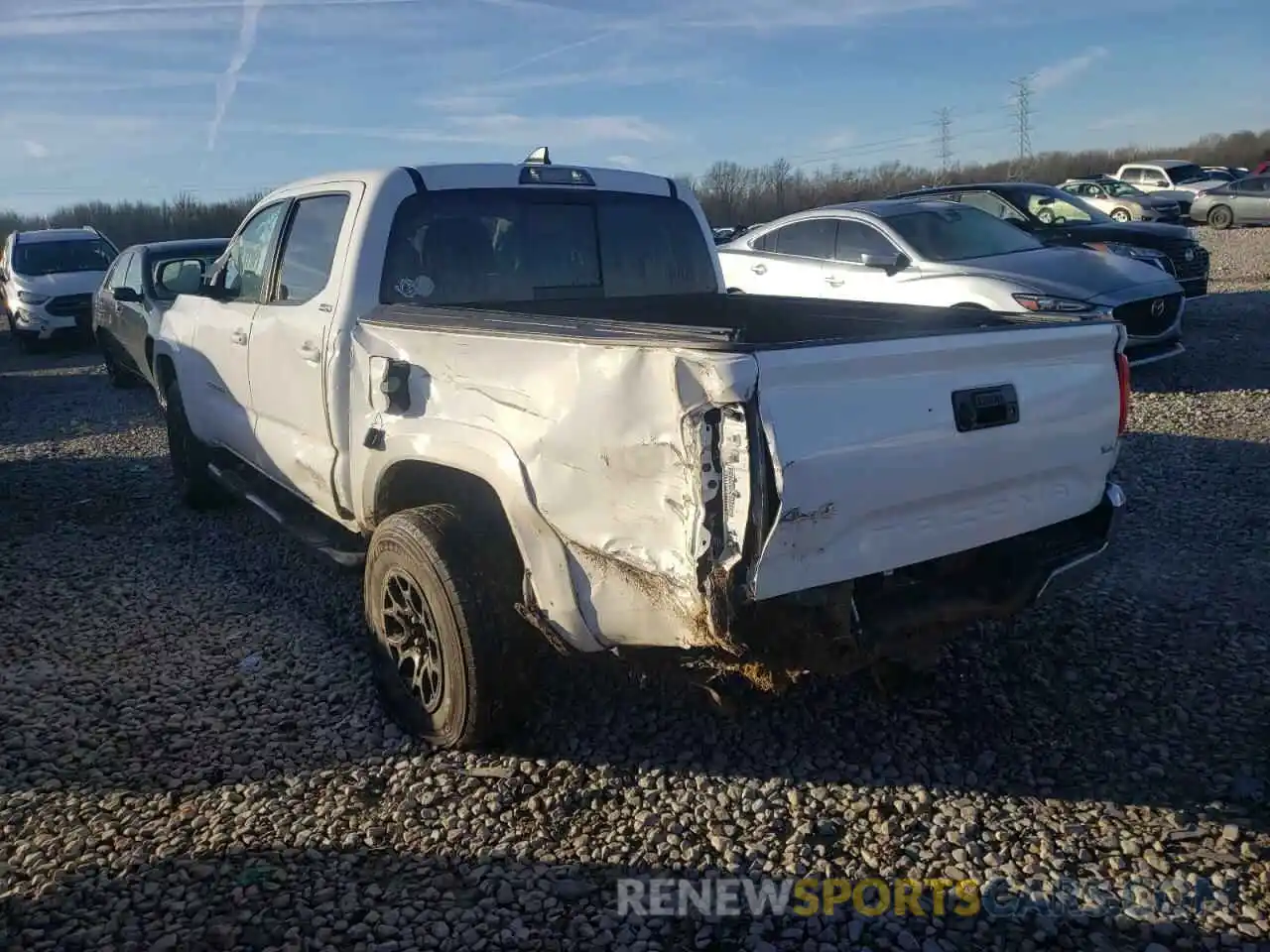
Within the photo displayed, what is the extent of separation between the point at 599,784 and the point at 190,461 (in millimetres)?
4274

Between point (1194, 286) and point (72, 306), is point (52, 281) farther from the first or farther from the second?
point (1194, 286)

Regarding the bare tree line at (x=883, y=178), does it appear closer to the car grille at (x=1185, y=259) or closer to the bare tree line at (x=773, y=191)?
the bare tree line at (x=773, y=191)

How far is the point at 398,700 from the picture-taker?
381cm

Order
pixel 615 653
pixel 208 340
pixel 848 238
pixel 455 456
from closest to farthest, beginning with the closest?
pixel 615 653, pixel 455 456, pixel 208 340, pixel 848 238

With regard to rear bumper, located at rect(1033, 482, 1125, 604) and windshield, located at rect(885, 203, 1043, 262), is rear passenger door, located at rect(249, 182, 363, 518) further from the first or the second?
windshield, located at rect(885, 203, 1043, 262)

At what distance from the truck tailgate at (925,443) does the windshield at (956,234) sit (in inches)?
251

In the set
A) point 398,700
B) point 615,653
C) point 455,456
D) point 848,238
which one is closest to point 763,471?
point 615,653

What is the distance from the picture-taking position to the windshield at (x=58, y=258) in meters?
16.1

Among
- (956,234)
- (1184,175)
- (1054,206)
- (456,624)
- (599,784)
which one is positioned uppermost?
(1184,175)

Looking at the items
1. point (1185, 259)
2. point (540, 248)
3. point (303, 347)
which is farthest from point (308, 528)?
point (1185, 259)

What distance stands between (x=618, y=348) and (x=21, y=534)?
5383mm

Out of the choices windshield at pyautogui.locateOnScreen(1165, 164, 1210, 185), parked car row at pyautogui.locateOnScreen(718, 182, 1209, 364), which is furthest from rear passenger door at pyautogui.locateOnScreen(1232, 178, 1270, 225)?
parked car row at pyautogui.locateOnScreen(718, 182, 1209, 364)

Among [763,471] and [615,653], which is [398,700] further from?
[763,471]

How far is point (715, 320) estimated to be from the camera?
15.8 feet
